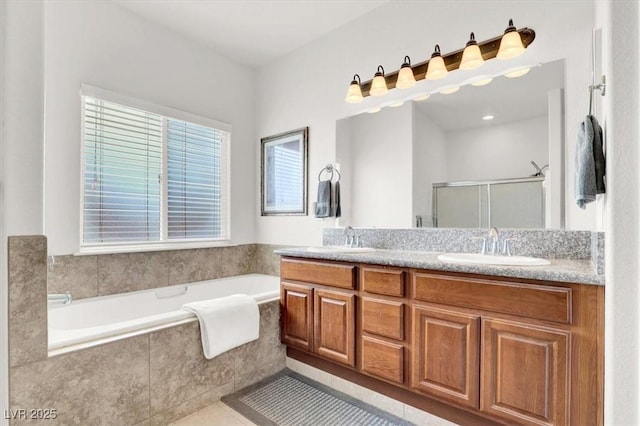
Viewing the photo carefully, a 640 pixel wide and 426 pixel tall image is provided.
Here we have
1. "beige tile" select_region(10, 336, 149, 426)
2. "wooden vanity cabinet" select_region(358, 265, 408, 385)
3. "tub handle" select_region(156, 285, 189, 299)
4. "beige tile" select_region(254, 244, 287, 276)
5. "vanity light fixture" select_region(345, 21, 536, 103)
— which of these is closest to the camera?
"beige tile" select_region(10, 336, 149, 426)

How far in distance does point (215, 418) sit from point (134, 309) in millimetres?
1204

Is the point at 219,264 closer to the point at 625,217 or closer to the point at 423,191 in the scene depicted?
the point at 423,191

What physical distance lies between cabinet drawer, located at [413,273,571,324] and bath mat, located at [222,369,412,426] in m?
0.79

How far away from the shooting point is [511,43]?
1859 millimetres

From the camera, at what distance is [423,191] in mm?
2311

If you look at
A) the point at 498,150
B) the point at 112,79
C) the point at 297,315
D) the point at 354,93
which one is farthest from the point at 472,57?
the point at 112,79

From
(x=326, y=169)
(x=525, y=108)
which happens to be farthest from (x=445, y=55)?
(x=326, y=169)

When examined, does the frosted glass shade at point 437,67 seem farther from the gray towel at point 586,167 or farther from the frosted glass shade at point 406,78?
the gray towel at point 586,167

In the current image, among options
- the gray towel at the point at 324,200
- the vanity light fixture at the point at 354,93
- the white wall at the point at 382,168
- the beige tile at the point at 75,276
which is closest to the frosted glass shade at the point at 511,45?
the white wall at the point at 382,168

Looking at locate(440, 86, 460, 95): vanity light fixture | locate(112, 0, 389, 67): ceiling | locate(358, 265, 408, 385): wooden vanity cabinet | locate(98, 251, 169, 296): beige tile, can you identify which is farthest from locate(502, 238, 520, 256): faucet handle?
locate(98, 251, 169, 296): beige tile

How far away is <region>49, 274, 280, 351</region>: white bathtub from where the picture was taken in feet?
5.37

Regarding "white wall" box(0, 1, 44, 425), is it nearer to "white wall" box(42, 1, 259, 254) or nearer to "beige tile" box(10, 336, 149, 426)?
"beige tile" box(10, 336, 149, 426)

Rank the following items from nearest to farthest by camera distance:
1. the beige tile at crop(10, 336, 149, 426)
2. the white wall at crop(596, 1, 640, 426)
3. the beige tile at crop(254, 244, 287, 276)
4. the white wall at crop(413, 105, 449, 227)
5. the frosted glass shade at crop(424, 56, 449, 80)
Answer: the white wall at crop(596, 1, 640, 426) < the beige tile at crop(10, 336, 149, 426) < the frosted glass shade at crop(424, 56, 449, 80) < the white wall at crop(413, 105, 449, 227) < the beige tile at crop(254, 244, 287, 276)

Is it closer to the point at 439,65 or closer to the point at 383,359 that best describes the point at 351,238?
the point at 383,359
